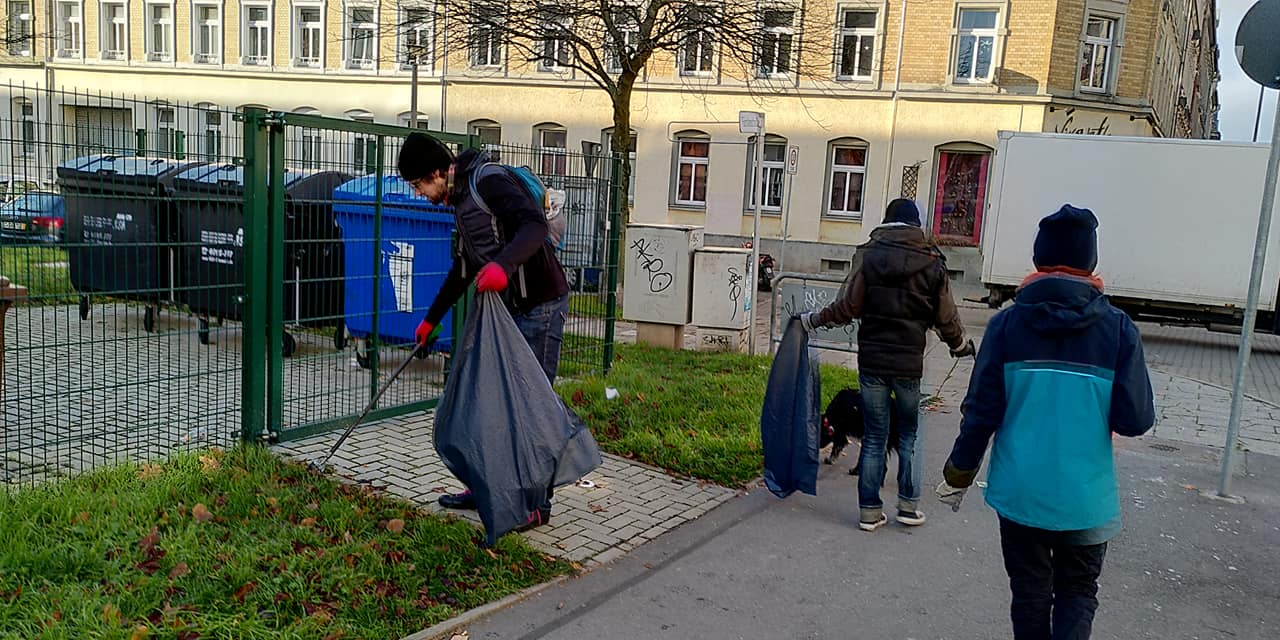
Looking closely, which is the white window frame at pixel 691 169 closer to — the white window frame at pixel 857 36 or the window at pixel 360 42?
the white window frame at pixel 857 36

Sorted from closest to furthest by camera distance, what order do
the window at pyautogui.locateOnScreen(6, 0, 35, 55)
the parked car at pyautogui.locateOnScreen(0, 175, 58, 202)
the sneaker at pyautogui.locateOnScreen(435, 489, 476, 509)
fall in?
1. the parked car at pyautogui.locateOnScreen(0, 175, 58, 202)
2. the sneaker at pyautogui.locateOnScreen(435, 489, 476, 509)
3. the window at pyautogui.locateOnScreen(6, 0, 35, 55)

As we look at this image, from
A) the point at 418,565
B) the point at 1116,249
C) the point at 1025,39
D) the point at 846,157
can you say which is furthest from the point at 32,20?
the point at 418,565

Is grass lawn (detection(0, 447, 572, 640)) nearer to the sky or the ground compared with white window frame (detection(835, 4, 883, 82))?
nearer to the ground

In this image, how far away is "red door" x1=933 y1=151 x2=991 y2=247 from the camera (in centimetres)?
2373

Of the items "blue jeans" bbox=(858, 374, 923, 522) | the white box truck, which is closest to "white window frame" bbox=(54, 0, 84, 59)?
the white box truck

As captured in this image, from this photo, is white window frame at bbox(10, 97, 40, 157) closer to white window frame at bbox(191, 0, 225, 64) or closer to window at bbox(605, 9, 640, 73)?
window at bbox(605, 9, 640, 73)

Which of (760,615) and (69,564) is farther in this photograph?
(760,615)

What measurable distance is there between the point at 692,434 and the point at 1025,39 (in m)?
19.5

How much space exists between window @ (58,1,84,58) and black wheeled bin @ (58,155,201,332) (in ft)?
95.6

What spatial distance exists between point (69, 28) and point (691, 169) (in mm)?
21867

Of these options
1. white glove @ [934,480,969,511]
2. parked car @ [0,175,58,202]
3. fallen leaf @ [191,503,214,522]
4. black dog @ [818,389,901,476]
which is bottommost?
fallen leaf @ [191,503,214,522]

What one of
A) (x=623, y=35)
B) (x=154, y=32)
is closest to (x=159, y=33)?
(x=154, y=32)

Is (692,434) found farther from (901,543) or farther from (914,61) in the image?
(914,61)

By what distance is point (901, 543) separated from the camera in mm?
5320
